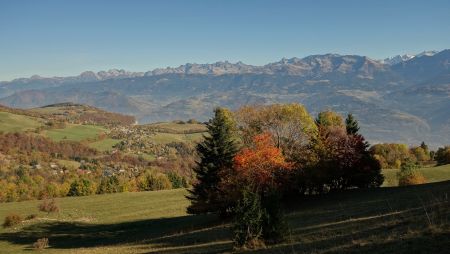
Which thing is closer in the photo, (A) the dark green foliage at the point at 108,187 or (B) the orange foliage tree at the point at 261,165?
(B) the orange foliage tree at the point at 261,165

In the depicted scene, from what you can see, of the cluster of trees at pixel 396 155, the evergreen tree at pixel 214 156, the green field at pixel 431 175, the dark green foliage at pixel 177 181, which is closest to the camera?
the evergreen tree at pixel 214 156

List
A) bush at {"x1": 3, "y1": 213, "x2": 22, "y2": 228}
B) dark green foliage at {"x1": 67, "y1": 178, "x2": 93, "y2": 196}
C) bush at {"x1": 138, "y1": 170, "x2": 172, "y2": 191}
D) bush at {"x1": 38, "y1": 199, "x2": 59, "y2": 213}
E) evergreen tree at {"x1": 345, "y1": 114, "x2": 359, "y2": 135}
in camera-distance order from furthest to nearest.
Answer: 1. bush at {"x1": 138, "y1": 170, "x2": 172, "y2": 191}
2. dark green foliage at {"x1": 67, "y1": 178, "x2": 93, "y2": 196}
3. bush at {"x1": 38, "y1": 199, "x2": 59, "y2": 213}
4. evergreen tree at {"x1": 345, "y1": 114, "x2": 359, "y2": 135}
5. bush at {"x1": 3, "y1": 213, "x2": 22, "y2": 228}

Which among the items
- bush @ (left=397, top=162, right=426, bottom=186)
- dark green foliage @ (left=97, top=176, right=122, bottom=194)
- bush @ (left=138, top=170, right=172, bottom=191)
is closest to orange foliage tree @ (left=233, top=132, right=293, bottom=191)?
bush @ (left=397, top=162, right=426, bottom=186)

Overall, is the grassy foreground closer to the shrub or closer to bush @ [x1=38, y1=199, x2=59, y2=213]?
the shrub

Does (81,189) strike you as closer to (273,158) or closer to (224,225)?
(224,225)

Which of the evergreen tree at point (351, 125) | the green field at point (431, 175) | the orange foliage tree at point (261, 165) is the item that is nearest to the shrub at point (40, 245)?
the orange foliage tree at point (261, 165)

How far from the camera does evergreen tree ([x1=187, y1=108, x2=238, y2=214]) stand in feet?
177

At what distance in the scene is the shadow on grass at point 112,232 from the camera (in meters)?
47.8

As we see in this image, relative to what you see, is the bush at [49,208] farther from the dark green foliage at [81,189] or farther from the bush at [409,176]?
the bush at [409,176]

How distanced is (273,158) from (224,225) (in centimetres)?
986

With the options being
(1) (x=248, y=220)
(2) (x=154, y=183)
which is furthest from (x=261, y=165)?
(2) (x=154, y=183)

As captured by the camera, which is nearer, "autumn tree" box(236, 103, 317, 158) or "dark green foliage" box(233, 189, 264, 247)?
"dark green foliage" box(233, 189, 264, 247)

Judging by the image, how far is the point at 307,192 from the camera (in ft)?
206

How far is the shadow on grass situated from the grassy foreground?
0.12 meters
